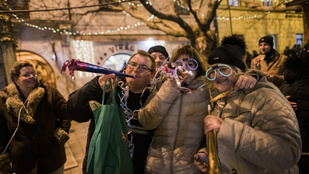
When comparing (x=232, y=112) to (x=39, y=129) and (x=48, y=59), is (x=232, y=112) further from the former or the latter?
(x=48, y=59)

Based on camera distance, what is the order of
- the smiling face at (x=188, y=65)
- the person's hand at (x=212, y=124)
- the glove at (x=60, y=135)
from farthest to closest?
the glove at (x=60, y=135) < the smiling face at (x=188, y=65) < the person's hand at (x=212, y=124)

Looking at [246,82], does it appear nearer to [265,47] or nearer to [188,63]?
[188,63]

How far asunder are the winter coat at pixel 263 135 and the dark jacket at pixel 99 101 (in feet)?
2.52

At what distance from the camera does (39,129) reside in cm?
246

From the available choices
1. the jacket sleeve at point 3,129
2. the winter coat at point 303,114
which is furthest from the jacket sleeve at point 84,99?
the winter coat at point 303,114

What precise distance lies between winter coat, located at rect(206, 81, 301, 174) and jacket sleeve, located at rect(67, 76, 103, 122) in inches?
38.4

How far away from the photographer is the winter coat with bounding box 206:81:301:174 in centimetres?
110

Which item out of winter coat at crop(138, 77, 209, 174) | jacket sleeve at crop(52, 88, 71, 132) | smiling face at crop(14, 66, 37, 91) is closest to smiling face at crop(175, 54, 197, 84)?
winter coat at crop(138, 77, 209, 174)

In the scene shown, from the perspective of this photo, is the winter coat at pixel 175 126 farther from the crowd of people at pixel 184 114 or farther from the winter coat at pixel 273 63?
the winter coat at pixel 273 63

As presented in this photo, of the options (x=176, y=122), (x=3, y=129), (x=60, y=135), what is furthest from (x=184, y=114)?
(x=3, y=129)

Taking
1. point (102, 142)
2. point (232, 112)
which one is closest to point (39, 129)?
point (102, 142)

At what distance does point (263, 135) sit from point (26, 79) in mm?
2637

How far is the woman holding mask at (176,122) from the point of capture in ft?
4.93

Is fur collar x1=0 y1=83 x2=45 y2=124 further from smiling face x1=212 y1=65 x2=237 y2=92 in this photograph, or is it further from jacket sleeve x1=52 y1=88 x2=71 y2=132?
smiling face x1=212 y1=65 x2=237 y2=92
